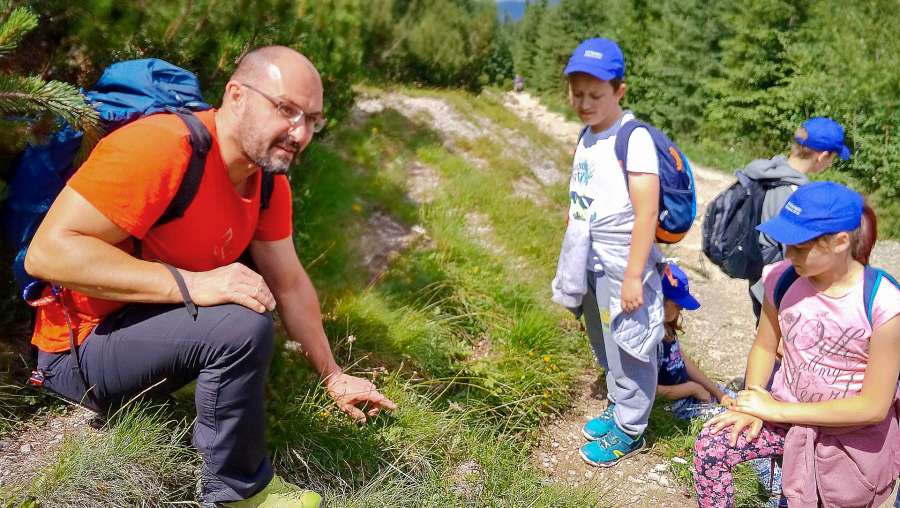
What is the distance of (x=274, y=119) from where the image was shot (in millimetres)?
2207

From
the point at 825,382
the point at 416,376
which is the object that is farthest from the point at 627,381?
the point at 416,376

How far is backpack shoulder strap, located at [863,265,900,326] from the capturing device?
2.28 m

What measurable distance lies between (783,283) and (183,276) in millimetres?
2218

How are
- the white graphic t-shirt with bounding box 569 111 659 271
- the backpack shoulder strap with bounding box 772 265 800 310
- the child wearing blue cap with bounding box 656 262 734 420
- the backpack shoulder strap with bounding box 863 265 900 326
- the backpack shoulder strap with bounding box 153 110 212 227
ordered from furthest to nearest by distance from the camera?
1. the child wearing blue cap with bounding box 656 262 734 420
2. the white graphic t-shirt with bounding box 569 111 659 271
3. the backpack shoulder strap with bounding box 772 265 800 310
4. the backpack shoulder strap with bounding box 863 265 900 326
5. the backpack shoulder strap with bounding box 153 110 212 227

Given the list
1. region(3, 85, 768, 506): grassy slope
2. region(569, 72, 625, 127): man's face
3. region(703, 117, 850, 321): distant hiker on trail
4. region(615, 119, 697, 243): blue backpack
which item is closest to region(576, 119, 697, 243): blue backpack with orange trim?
region(615, 119, 697, 243): blue backpack

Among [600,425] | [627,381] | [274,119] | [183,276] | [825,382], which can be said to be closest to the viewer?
[183,276]

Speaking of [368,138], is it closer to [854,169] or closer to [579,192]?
[579,192]

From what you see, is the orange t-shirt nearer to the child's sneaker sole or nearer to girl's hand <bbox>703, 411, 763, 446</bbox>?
girl's hand <bbox>703, 411, 763, 446</bbox>

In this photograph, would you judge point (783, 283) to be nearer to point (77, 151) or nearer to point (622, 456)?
point (622, 456)

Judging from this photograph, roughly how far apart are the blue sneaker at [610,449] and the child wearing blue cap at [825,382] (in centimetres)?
81

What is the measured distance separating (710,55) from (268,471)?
68.3ft

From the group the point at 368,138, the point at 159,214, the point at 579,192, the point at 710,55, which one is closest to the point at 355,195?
the point at 368,138

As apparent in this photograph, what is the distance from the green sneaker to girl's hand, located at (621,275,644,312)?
1.59m

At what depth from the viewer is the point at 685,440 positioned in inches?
140
